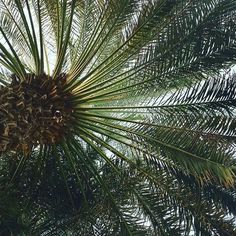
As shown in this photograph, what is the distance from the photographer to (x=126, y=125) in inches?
384

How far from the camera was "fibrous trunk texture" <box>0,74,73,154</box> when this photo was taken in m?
9.14

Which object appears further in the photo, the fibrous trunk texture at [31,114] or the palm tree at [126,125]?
the fibrous trunk texture at [31,114]

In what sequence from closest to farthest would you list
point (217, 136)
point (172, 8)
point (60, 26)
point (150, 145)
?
point (217, 136) → point (150, 145) → point (172, 8) → point (60, 26)

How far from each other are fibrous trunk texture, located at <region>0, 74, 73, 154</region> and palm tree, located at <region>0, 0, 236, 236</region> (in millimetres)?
16

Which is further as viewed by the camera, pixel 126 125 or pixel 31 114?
pixel 126 125

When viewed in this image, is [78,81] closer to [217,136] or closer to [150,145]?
[150,145]

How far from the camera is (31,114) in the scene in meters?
9.19

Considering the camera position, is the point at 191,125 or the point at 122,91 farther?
the point at 122,91

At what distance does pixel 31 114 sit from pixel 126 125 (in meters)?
1.49

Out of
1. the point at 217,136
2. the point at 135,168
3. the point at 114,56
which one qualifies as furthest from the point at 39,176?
the point at 217,136

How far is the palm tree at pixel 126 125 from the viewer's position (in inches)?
344

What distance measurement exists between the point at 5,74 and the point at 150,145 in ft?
10.6

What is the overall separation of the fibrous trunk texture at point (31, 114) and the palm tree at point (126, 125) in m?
0.02

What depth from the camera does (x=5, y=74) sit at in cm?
1096
